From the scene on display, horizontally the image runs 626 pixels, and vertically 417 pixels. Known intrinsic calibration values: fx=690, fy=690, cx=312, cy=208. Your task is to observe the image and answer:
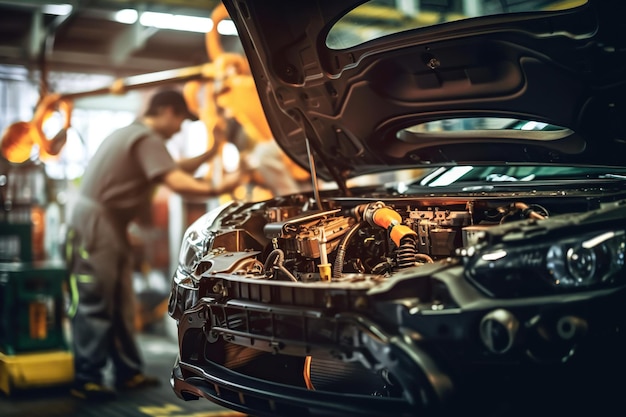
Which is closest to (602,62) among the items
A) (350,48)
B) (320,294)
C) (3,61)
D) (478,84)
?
(478,84)

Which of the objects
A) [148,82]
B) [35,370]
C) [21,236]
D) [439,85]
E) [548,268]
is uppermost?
[148,82]

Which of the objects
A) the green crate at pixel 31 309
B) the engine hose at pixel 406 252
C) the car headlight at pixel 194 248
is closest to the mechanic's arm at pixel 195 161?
the green crate at pixel 31 309

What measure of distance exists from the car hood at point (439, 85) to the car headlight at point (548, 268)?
637 millimetres

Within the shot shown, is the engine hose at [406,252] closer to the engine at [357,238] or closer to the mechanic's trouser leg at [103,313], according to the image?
the engine at [357,238]

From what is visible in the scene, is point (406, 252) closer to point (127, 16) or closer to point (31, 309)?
point (31, 309)

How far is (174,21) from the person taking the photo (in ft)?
30.3

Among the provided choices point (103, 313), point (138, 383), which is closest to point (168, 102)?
point (103, 313)

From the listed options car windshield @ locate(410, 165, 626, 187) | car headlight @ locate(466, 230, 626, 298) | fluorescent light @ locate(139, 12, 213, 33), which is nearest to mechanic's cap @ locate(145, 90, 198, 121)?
car windshield @ locate(410, 165, 626, 187)

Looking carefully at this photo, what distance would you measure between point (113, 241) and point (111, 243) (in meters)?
0.02

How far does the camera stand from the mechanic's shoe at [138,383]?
14.3 ft

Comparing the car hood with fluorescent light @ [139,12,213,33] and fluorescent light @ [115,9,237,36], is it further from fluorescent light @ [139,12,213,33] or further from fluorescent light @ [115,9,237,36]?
fluorescent light @ [139,12,213,33]

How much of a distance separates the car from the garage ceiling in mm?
5623

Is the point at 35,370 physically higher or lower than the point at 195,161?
lower

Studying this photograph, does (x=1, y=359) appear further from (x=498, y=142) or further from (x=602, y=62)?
(x=602, y=62)
